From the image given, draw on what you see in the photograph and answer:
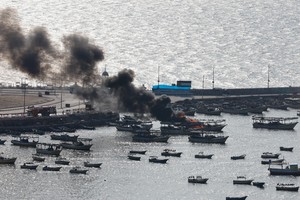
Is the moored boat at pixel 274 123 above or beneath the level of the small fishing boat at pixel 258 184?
above

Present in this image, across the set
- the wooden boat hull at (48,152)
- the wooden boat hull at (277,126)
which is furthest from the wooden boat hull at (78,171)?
the wooden boat hull at (277,126)

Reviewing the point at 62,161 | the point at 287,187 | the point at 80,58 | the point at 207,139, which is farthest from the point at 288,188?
the point at 80,58

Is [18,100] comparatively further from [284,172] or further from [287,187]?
[287,187]

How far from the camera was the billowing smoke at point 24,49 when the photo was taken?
15300 centimetres

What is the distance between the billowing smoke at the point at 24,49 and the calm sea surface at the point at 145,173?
8.00 metres

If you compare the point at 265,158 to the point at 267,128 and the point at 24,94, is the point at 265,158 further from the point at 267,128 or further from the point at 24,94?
the point at 24,94

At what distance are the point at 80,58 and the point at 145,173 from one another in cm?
3051

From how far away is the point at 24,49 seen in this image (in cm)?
A: 15338

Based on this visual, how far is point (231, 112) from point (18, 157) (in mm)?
56374

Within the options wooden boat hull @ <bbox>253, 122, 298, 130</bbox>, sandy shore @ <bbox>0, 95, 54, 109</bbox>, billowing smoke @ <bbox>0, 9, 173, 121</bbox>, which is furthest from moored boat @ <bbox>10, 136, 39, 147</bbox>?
wooden boat hull @ <bbox>253, 122, 298, 130</bbox>

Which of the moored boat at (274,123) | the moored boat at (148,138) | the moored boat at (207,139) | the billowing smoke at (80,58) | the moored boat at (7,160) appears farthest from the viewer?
the moored boat at (274,123)


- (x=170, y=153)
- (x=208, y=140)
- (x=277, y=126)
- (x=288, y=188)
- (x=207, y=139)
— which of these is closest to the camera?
(x=288, y=188)

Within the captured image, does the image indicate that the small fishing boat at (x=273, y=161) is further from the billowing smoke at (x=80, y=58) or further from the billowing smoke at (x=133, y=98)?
the billowing smoke at (x=80, y=58)

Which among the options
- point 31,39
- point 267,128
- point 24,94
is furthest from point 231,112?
point 31,39
